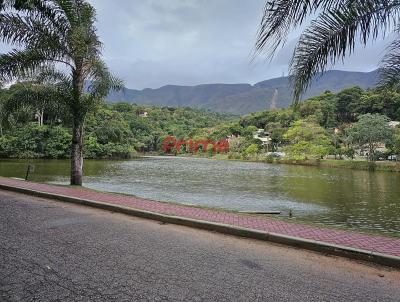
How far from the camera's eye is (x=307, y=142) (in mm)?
64250

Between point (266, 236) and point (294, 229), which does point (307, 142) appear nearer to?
point (294, 229)

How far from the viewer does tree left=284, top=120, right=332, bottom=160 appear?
61.1 m

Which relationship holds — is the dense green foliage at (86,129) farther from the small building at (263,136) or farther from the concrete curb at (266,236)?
the small building at (263,136)

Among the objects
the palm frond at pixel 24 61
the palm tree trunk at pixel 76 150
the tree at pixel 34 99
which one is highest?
the palm frond at pixel 24 61

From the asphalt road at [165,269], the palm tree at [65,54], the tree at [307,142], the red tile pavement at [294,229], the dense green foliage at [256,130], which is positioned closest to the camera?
the asphalt road at [165,269]

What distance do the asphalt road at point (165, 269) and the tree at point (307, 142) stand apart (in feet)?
190

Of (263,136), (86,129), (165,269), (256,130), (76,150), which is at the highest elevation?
(256,130)

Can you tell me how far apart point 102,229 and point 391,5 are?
5.99 metres

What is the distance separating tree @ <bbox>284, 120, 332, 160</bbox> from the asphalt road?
58.0m

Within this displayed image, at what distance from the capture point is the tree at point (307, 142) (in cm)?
6113

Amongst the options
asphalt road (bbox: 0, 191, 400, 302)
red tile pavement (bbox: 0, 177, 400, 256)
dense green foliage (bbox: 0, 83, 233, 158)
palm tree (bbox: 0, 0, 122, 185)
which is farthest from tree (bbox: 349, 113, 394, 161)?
asphalt road (bbox: 0, 191, 400, 302)

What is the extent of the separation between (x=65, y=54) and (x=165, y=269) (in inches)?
439

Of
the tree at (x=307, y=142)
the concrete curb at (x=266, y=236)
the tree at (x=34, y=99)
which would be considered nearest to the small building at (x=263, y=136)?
the tree at (x=307, y=142)

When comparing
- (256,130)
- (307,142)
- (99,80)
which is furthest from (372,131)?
(256,130)
